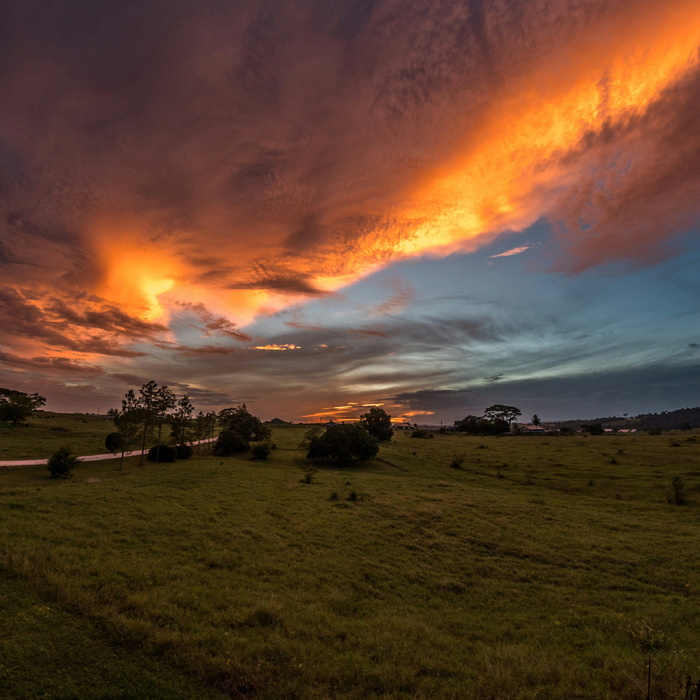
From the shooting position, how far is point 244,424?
8375 cm

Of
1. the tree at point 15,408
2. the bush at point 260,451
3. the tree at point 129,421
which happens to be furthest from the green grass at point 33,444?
the bush at point 260,451

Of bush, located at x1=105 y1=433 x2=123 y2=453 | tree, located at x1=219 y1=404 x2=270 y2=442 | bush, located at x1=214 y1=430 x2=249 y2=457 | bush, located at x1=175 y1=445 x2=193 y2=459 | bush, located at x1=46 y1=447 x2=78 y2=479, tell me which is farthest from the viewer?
tree, located at x1=219 y1=404 x2=270 y2=442

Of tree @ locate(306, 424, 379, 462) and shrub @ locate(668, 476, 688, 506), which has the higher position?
tree @ locate(306, 424, 379, 462)

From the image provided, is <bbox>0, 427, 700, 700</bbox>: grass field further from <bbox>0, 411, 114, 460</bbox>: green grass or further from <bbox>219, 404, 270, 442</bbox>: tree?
<bbox>219, 404, 270, 442</bbox>: tree

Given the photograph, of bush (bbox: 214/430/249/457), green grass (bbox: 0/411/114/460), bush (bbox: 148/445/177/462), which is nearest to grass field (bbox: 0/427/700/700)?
bush (bbox: 148/445/177/462)

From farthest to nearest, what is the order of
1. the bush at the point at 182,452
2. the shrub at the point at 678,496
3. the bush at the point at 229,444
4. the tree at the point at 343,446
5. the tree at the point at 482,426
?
the tree at the point at 482,426, the bush at the point at 229,444, the tree at the point at 343,446, the bush at the point at 182,452, the shrub at the point at 678,496

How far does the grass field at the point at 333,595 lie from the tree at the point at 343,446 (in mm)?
26065

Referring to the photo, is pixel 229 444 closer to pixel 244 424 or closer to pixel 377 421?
pixel 244 424

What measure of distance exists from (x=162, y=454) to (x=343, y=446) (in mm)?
27885

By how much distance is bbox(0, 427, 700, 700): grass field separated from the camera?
31.0ft

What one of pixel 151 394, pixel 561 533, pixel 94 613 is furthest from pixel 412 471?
pixel 94 613

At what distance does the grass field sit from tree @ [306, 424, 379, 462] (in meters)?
26.1

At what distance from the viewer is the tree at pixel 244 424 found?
81.3 metres

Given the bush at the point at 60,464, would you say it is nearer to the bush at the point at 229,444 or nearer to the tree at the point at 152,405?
the tree at the point at 152,405
